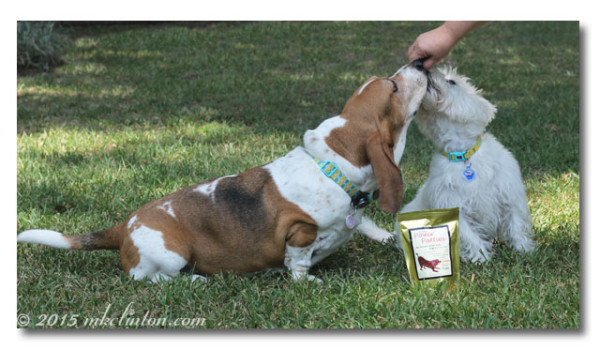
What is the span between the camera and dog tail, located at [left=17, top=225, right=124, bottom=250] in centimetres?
437

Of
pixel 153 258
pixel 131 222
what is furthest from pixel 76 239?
pixel 153 258

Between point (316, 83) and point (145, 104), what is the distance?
2.44 meters

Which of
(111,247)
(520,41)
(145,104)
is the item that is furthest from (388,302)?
(520,41)

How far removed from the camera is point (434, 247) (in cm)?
414

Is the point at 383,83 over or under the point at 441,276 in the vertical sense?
over

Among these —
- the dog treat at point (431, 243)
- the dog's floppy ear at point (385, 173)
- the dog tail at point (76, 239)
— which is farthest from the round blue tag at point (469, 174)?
the dog tail at point (76, 239)

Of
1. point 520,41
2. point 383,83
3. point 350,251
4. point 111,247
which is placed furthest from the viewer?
point 520,41

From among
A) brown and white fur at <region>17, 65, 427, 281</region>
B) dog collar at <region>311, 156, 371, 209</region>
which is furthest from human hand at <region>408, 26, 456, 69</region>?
dog collar at <region>311, 156, 371, 209</region>

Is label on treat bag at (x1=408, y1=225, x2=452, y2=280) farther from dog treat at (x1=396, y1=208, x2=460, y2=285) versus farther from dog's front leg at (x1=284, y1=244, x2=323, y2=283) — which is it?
dog's front leg at (x1=284, y1=244, x2=323, y2=283)

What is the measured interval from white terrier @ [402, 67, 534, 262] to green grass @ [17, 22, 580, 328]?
211 millimetres

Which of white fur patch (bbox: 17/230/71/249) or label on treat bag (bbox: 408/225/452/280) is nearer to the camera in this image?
label on treat bag (bbox: 408/225/452/280)

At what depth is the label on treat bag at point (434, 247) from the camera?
4.13 meters
